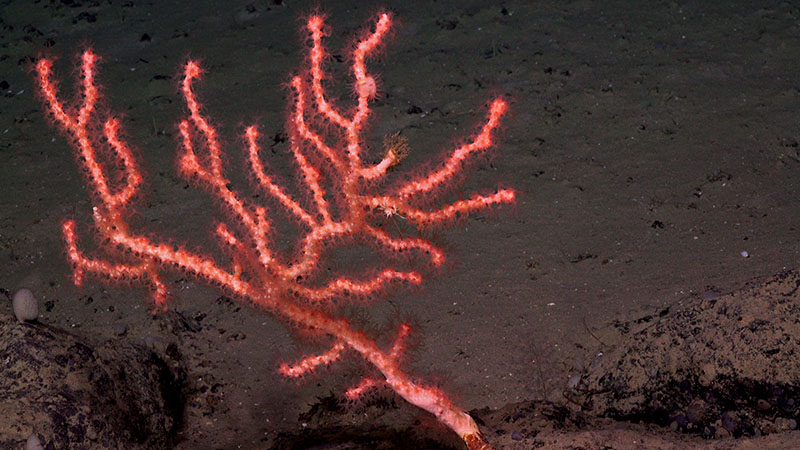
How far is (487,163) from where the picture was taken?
376 cm

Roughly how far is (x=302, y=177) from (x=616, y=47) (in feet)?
7.28

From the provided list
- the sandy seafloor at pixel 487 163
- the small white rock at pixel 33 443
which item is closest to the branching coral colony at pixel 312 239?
the sandy seafloor at pixel 487 163

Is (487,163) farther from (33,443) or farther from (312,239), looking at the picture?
(33,443)

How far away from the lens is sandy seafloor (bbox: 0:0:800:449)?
2.95 meters

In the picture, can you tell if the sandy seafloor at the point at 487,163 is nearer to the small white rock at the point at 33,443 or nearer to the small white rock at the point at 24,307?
the small white rock at the point at 24,307

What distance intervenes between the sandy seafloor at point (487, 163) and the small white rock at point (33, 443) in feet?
2.19

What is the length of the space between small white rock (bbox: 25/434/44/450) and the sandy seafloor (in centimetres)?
67

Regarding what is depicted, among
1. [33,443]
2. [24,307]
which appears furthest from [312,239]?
[33,443]

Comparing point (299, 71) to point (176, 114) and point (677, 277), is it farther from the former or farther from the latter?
point (677, 277)

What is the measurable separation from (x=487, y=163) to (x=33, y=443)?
2.48 metres

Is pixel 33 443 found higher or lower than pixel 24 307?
lower

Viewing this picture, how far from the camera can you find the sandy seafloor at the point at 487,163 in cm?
295

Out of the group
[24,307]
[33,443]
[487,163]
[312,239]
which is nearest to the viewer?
[33,443]

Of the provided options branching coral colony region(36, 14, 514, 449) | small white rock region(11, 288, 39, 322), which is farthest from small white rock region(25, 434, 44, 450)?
branching coral colony region(36, 14, 514, 449)
